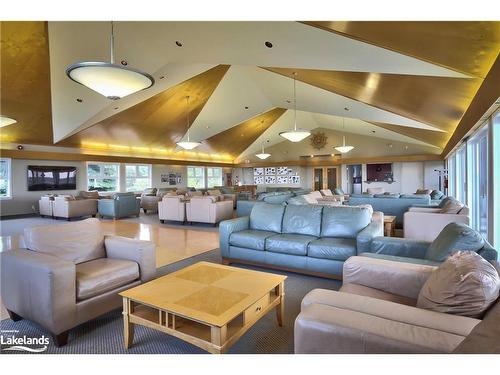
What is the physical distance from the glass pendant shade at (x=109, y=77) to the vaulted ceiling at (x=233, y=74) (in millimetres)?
1556

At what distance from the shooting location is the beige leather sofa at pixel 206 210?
7.77m

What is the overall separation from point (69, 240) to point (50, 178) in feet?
30.9

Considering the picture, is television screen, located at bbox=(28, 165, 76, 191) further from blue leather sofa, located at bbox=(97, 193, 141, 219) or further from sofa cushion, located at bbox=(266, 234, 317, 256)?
sofa cushion, located at bbox=(266, 234, 317, 256)

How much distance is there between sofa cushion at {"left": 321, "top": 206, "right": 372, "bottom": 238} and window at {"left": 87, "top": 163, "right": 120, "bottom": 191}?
10.7 metres

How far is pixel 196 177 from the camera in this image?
1612 cm

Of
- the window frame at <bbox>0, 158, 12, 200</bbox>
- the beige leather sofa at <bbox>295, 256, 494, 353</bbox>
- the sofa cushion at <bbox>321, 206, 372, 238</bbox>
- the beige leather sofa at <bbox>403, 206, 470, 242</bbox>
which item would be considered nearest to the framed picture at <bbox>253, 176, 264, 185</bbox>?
the window frame at <bbox>0, 158, 12, 200</bbox>

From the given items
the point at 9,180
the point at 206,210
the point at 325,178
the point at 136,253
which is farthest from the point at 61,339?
the point at 325,178

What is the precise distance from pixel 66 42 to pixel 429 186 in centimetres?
1416

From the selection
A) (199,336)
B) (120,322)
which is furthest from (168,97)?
(199,336)

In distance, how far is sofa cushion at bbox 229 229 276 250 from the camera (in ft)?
12.9

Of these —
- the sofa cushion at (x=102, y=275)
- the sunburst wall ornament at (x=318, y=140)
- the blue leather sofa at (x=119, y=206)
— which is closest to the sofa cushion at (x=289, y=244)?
the sofa cushion at (x=102, y=275)

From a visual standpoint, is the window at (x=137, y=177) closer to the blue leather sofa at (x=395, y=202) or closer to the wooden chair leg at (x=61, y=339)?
the blue leather sofa at (x=395, y=202)

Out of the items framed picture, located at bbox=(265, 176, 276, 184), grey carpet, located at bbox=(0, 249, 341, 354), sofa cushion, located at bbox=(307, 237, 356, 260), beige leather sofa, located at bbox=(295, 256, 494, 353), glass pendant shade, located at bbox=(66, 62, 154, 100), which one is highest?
glass pendant shade, located at bbox=(66, 62, 154, 100)

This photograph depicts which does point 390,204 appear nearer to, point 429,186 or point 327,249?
point 327,249
